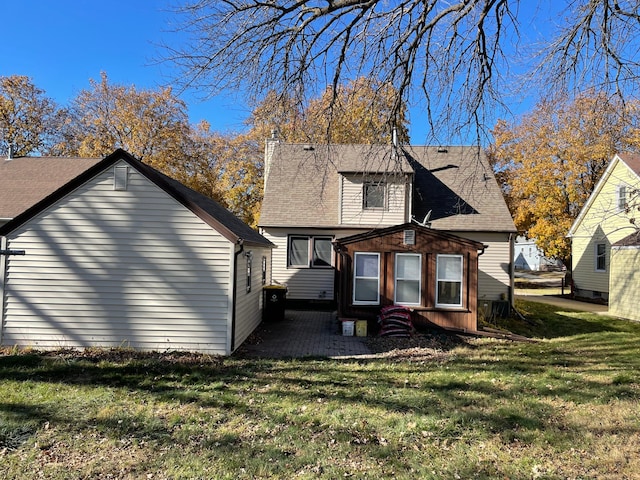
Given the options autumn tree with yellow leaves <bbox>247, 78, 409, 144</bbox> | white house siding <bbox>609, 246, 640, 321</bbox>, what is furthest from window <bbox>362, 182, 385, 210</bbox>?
white house siding <bbox>609, 246, 640, 321</bbox>

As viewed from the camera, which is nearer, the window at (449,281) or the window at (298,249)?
the window at (449,281)

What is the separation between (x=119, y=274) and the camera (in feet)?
28.9

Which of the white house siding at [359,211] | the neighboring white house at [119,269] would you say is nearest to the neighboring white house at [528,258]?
the white house siding at [359,211]

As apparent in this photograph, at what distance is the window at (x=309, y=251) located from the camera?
1598 centimetres

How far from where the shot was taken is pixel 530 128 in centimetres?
2466

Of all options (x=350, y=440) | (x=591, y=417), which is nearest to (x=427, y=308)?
(x=591, y=417)

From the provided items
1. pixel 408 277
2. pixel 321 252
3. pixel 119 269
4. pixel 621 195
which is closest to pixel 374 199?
pixel 321 252

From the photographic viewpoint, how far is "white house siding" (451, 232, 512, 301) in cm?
1554

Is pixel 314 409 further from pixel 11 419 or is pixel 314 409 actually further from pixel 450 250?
pixel 450 250

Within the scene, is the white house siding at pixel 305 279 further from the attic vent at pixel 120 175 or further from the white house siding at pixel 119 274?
the attic vent at pixel 120 175

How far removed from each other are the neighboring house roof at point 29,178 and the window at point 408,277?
13509mm

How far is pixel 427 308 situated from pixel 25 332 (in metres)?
9.75

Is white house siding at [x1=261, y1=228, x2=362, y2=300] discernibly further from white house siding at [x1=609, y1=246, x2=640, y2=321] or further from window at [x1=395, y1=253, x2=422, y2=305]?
white house siding at [x1=609, y1=246, x2=640, y2=321]

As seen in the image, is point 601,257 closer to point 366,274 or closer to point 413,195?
point 413,195
